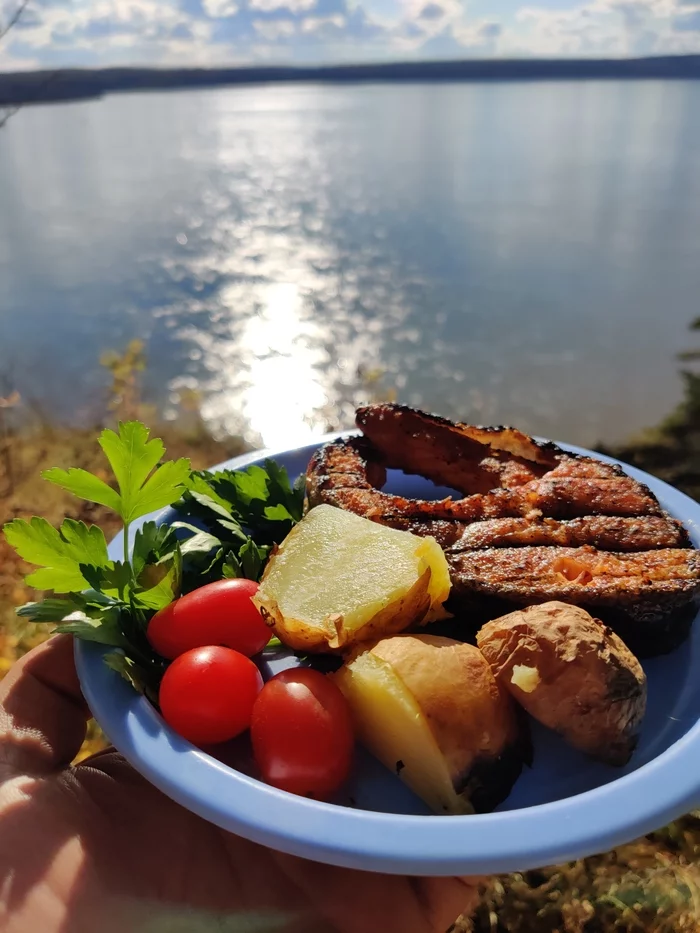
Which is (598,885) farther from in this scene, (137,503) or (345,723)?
(137,503)

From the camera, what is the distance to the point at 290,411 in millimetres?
5031

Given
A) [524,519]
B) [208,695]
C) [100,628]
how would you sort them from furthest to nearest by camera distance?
[524,519] → [100,628] → [208,695]

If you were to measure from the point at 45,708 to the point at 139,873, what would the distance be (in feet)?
1.72

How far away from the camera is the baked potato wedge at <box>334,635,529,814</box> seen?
60.2 inches

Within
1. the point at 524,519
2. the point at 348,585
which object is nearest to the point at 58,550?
the point at 348,585

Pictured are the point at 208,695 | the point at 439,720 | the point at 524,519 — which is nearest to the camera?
the point at 439,720

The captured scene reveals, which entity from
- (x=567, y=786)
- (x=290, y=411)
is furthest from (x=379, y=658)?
(x=290, y=411)

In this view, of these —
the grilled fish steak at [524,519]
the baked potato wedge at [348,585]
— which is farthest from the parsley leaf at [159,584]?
the grilled fish steak at [524,519]

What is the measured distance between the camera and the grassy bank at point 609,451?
7.51 ft

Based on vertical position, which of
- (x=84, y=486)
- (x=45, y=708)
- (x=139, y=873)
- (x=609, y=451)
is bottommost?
(x=609, y=451)

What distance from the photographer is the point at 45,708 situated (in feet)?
6.56

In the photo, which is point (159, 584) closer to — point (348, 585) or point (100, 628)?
point (100, 628)

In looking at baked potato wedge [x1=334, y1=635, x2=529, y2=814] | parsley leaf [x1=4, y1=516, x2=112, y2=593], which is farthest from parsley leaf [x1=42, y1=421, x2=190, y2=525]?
baked potato wedge [x1=334, y1=635, x2=529, y2=814]

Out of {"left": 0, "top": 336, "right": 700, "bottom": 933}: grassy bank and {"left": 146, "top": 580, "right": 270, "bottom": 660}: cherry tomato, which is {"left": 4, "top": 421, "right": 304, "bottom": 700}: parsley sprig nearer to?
{"left": 146, "top": 580, "right": 270, "bottom": 660}: cherry tomato
